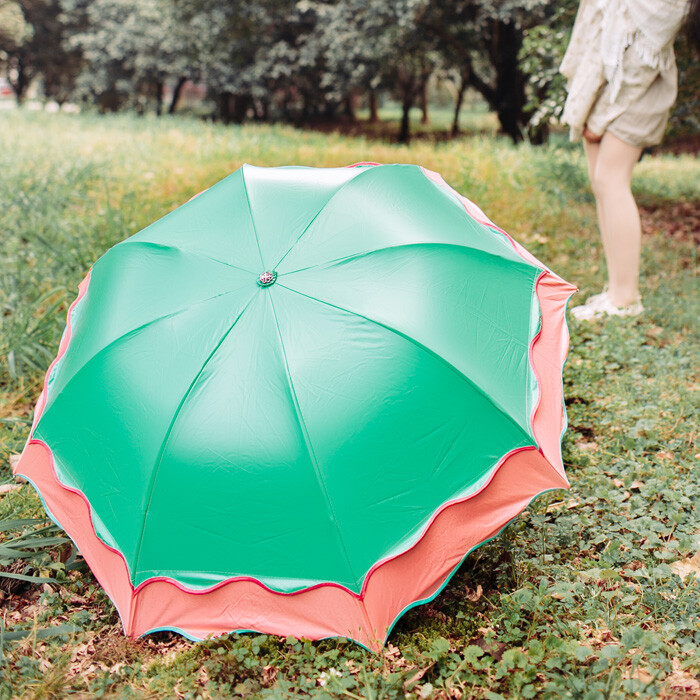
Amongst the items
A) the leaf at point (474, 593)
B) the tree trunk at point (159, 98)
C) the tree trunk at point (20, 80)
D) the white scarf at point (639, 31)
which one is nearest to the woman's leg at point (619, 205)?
the white scarf at point (639, 31)

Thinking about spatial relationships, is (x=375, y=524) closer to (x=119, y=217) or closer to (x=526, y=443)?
(x=526, y=443)

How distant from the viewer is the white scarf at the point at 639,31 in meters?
3.55

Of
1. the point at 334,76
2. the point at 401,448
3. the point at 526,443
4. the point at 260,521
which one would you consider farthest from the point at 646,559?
the point at 334,76

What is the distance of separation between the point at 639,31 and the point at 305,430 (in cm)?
301

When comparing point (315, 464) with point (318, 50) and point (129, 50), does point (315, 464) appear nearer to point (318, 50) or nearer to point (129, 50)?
point (318, 50)

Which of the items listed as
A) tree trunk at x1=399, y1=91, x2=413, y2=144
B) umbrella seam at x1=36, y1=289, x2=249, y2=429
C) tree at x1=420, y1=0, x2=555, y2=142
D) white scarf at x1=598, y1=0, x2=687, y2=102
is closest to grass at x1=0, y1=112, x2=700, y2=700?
umbrella seam at x1=36, y1=289, x2=249, y2=429

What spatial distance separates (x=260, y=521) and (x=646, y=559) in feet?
4.28

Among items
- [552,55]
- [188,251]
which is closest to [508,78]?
[552,55]

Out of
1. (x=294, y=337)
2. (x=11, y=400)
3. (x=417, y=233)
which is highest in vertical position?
(x=417, y=233)

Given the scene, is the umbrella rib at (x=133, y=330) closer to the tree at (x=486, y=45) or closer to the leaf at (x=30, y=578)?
the leaf at (x=30, y=578)

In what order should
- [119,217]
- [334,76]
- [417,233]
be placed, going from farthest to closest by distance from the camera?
[334,76], [119,217], [417,233]

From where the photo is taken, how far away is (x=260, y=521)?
191 cm

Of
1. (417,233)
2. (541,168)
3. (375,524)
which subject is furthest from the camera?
(541,168)

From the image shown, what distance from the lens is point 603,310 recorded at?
406 centimetres
